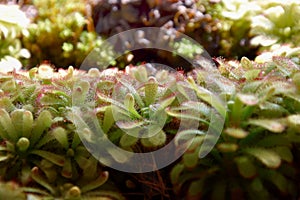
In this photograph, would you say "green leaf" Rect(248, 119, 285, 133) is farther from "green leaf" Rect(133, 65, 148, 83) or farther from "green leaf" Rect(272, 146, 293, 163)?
"green leaf" Rect(133, 65, 148, 83)

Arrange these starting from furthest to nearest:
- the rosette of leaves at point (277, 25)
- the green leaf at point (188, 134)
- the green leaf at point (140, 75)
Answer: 1. the rosette of leaves at point (277, 25)
2. the green leaf at point (140, 75)
3. the green leaf at point (188, 134)

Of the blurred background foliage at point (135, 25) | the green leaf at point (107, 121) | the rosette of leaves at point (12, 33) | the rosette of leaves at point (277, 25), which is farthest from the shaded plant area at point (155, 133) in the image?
the rosette of leaves at point (12, 33)

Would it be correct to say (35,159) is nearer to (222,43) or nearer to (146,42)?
(146,42)

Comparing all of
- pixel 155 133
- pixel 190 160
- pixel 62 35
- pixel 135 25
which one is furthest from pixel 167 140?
pixel 62 35

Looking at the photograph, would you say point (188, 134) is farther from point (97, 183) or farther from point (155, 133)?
point (97, 183)

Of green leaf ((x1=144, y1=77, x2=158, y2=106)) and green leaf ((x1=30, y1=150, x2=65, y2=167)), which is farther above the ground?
green leaf ((x1=144, y1=77, x2=158, y2=106))

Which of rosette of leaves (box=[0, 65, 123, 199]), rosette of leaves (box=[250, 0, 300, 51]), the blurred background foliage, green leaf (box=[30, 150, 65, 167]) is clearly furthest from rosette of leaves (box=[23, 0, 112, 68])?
green leaf (box=[30, 150, 65, 167])

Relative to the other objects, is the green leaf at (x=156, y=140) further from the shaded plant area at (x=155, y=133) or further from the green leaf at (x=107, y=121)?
the green leaf at (x=107, y=121)
